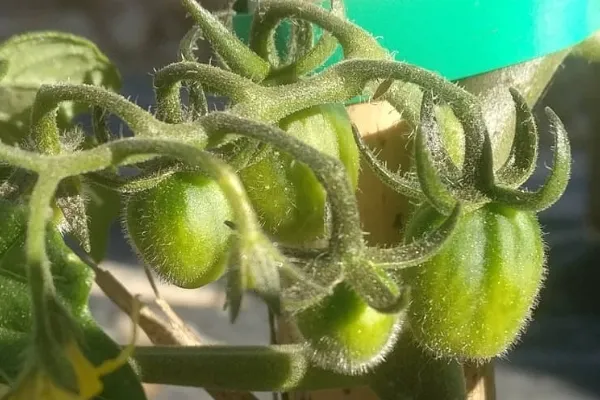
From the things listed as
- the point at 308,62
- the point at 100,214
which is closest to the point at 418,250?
the point at 308,62

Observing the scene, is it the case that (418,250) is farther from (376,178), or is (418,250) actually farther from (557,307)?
(557,307)

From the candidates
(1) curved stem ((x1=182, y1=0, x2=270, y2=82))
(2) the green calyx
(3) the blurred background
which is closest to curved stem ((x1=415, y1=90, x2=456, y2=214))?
(2) the green calyx

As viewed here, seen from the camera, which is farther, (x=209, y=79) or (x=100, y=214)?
(x=100, y=214)

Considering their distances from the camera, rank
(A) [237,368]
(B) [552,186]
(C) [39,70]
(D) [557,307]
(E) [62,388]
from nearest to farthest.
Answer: (E) [62,388]
(B) [552,186]
(A) [237,368]
(C) [39,70]
(D) [557,307]

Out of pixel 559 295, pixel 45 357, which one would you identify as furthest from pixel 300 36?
pixel 559 295

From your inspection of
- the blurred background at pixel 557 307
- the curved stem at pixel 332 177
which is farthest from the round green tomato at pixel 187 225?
the blurred background at pixel 557 307

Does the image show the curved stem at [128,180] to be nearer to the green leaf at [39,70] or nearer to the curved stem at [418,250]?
the curved stem at [418,250]

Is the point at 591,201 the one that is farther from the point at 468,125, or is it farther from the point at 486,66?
the point at 468,125

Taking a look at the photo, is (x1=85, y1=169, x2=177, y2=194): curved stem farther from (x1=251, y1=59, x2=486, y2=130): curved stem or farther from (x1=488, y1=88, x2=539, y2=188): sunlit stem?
(x1=488, y1=88, x2=539, y2=188): sunlit stem
